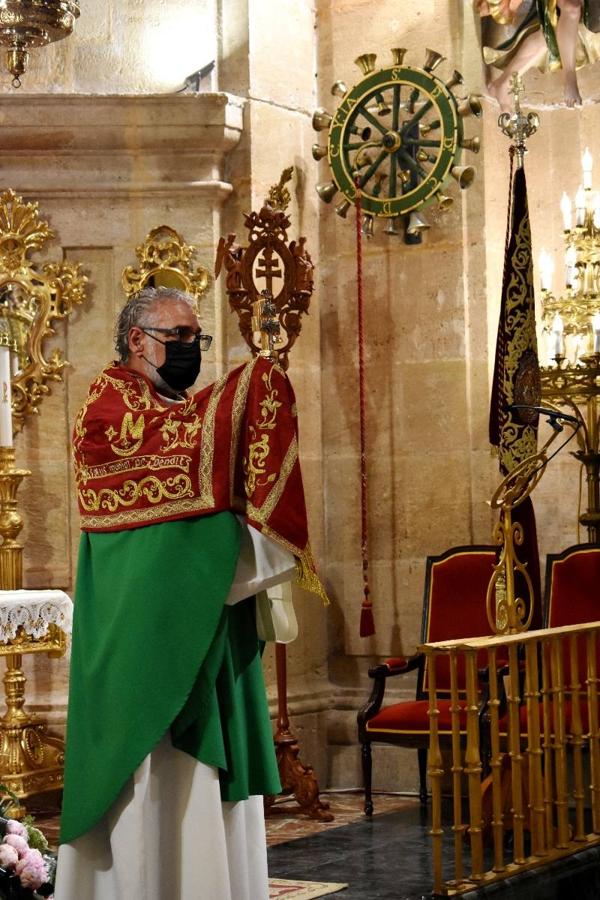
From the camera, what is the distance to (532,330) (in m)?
6.71

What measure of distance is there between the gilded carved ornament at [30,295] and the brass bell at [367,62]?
177cm

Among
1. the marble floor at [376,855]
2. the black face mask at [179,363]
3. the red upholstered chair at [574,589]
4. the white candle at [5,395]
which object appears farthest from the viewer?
the white candle at [5,395]

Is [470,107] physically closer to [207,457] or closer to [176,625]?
[207,457]

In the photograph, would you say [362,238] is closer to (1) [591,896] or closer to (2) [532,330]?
(2) [532,330]

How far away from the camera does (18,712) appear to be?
7246mm

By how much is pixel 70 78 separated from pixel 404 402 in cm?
235

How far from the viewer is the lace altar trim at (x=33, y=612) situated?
686cm

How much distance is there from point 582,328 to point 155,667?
425cm

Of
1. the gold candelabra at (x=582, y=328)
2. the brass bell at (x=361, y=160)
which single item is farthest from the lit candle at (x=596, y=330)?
the brass bell at (x=361, y=160)

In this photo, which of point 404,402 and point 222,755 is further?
point 404,402

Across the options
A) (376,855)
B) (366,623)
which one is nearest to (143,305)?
(376,855)

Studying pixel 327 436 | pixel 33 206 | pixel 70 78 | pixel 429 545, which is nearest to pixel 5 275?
pixel 33 206

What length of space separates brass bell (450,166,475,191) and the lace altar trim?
2768mm

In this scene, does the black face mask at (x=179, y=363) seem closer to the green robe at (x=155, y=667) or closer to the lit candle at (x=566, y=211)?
the green robe at (x=155, y=667)
